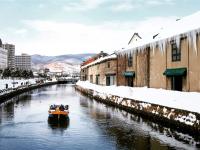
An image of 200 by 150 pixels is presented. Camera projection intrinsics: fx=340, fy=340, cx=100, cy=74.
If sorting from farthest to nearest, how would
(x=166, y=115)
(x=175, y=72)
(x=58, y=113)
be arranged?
(x=175, y=72)
(x=58, y=113)
(x=166, y=115)

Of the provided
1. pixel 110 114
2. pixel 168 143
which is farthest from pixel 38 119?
pixel 168 143

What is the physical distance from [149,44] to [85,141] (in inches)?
990

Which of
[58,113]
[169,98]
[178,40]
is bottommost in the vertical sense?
[58,113]

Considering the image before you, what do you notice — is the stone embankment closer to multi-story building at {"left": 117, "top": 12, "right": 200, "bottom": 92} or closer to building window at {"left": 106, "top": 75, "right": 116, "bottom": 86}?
multi-story building at {"left": 117, "top": 12, "right": 200, "bottom": 92}

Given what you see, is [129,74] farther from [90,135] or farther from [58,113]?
[90,135]

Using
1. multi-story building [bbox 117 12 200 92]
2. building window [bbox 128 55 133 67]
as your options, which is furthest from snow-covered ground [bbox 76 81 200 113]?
building window [bbox 128 55 133 67]

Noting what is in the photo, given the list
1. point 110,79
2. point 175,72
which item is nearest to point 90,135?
point 175,72

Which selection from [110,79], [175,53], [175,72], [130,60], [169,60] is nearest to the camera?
[175,72]

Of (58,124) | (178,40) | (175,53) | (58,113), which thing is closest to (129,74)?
(175,53)

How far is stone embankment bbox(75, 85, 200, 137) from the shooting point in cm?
2816

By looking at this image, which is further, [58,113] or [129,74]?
[129,74]

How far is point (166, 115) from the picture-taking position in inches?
1325

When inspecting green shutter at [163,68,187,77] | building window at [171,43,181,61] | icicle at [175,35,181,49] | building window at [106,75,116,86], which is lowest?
building window at [106,75,116,86]

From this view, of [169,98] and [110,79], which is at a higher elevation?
[110,79]
